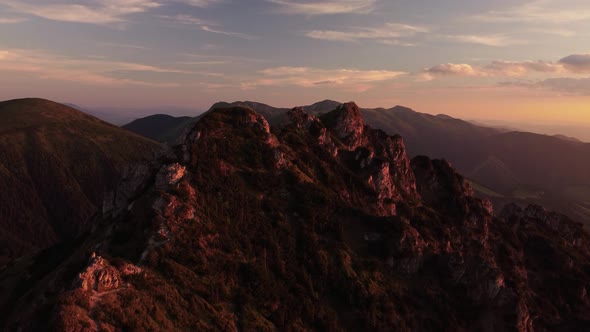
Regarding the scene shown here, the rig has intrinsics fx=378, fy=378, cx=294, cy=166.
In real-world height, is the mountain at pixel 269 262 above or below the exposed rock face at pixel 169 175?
below

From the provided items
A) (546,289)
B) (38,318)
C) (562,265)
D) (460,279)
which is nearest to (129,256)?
(38,318)

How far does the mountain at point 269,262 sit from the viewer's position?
72.8 metres

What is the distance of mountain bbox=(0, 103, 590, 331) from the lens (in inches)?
2864

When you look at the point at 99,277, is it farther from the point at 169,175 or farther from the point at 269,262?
the point at 269,262

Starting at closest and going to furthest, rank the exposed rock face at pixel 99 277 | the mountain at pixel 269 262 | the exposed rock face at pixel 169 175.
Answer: the exposed rock face at pixel 99 277 → the mountain at pixel 269 262 → the exposed rock face at pixel 169 175

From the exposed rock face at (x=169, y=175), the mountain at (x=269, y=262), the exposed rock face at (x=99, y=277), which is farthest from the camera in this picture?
the exposed rock face at (x=169, y=175)

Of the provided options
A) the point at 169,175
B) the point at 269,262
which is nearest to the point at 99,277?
the point at 169,175

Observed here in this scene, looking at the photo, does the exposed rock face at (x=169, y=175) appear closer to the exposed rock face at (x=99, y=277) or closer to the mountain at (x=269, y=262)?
the mountain at (x=269, y=262)

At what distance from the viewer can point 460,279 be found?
13250 cm

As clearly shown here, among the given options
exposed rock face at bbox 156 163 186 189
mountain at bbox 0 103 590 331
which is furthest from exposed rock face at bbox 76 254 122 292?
exposed rock face at bbox 156 163 186 189

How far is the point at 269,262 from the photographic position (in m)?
107

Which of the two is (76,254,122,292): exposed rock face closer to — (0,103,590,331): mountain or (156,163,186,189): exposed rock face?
(0,103,590,331): mountain

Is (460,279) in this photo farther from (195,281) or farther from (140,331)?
(140,331)

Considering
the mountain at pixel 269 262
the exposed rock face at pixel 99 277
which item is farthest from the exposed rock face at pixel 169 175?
the exposed rock face at pixel 99 277
